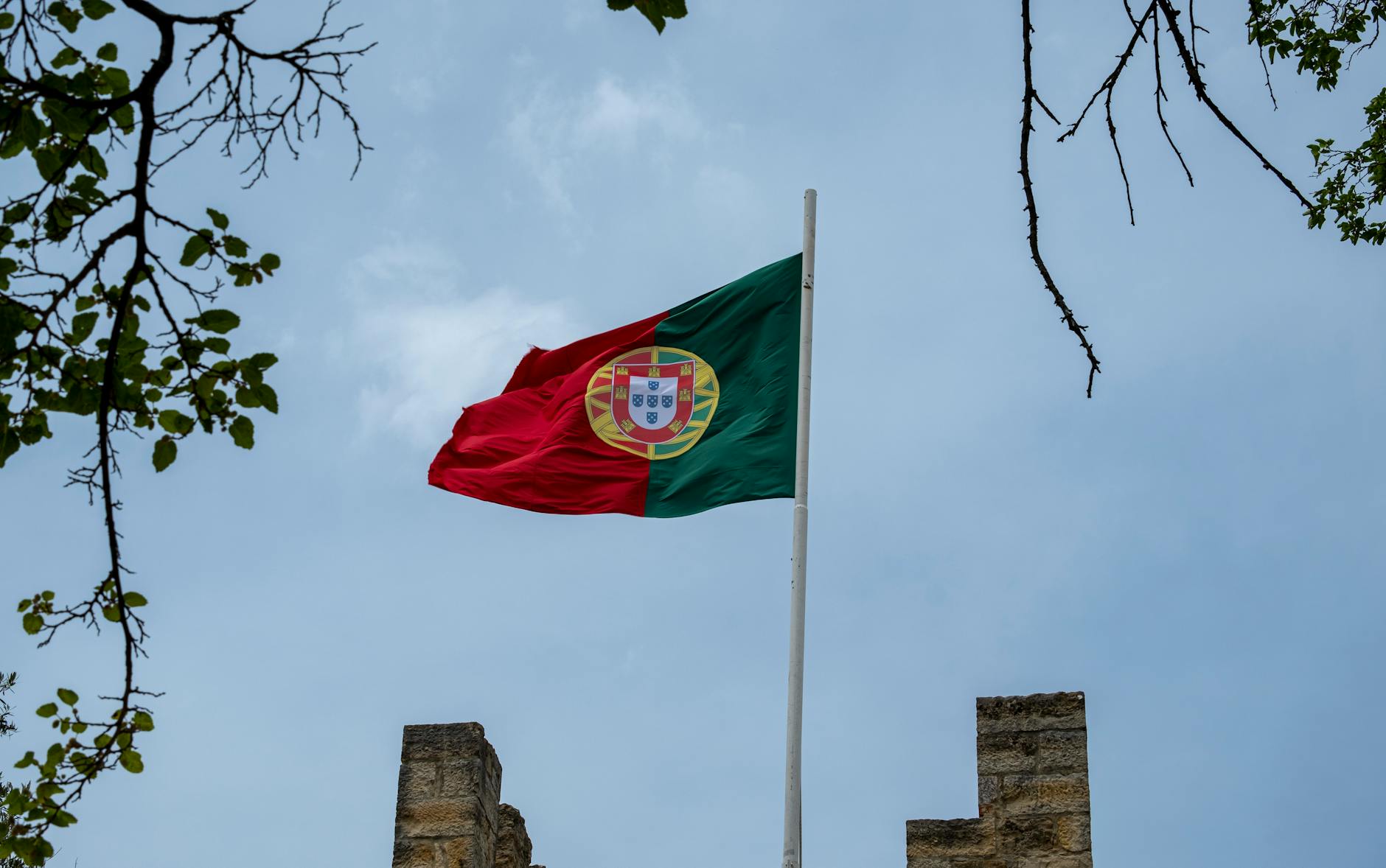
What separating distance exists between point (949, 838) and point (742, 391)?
3.55m

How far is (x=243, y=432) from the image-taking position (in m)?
4.81

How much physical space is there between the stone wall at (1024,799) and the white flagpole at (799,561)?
1.87ft

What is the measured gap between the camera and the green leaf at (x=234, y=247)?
4637mm

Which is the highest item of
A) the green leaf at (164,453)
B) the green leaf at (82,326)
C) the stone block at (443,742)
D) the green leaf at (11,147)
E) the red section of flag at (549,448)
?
the red section of flag at (549,448)

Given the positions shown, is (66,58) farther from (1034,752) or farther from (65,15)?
(1034,752)

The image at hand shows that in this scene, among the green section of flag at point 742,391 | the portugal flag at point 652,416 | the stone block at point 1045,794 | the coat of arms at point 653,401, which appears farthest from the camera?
the coat of arms at point 653,401

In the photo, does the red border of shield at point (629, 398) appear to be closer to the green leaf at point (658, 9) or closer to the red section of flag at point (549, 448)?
the red section of flag at point (549, 448)

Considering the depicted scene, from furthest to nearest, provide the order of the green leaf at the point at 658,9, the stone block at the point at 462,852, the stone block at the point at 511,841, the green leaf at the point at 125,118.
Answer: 1. the stone block at the point at 511,841
2. the stone block at the point at 462,852
3. the green leaf at the point at 125,118
4. the green leaf at the point at 658,9

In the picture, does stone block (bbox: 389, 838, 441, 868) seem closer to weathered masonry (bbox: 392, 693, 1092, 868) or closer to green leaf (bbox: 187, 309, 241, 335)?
weathered masonry (bbox: 392, 693, 1092, 868)

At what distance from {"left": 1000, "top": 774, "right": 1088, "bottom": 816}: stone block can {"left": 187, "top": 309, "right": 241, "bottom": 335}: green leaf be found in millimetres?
5076

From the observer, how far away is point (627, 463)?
11008 millimetres

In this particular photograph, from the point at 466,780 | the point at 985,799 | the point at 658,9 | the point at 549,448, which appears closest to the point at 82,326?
the point at 658,9

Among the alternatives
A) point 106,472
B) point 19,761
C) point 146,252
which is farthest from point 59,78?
point 19,761

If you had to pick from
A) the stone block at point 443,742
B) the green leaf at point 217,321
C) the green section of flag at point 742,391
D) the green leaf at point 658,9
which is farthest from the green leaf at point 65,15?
the green section of flag at point 742,391
